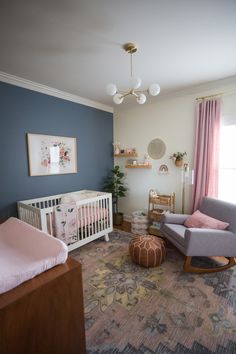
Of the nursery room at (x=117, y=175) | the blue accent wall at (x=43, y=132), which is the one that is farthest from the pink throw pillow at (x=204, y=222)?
the blue accent wall at (x=43, y=132)

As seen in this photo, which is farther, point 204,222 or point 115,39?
point 204,222

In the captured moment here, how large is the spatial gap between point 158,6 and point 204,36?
62cm

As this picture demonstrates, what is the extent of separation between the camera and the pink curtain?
2.72 m

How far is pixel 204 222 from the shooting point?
7.77ft

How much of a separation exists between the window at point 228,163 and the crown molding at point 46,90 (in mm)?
2378

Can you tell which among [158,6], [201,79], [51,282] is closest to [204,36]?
[158,6]

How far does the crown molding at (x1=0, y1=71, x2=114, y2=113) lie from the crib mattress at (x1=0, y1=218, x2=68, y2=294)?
2031 mm

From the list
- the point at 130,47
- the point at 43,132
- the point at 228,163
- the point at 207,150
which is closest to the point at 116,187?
the point at 43,132

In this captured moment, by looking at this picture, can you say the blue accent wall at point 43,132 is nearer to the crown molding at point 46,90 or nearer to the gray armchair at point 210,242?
the crown molding at point 46,90

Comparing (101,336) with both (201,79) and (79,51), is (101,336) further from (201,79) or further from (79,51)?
(201,79)

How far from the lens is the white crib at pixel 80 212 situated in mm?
2275

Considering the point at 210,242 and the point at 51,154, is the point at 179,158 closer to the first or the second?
the point at 210,242

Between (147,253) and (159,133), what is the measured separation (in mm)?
2208

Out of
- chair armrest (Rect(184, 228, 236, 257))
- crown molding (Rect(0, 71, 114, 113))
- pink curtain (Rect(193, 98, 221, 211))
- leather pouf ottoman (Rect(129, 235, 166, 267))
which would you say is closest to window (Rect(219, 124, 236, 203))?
pink curtain (Rect(193, 98, 221, 211))
